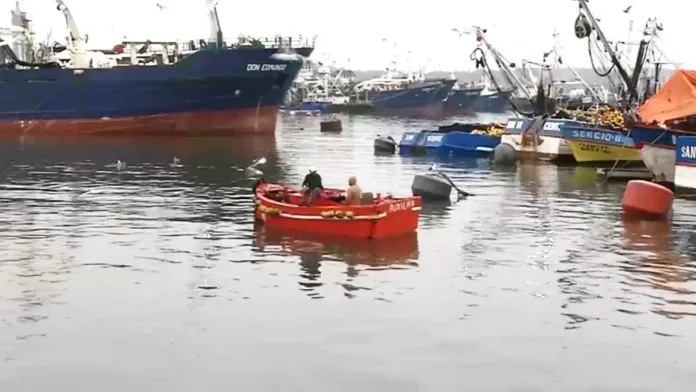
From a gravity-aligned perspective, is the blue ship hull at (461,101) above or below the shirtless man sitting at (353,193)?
above

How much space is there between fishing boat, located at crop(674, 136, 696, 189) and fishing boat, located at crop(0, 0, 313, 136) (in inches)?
1597

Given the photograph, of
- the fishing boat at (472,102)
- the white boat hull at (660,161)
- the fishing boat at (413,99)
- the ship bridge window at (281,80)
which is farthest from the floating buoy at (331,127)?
the fishing boat at (472,102)

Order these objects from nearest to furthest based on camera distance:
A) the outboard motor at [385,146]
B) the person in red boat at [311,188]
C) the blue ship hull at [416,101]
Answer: the person in red boat at [311,188] < the outboard motor at [385,146] < the blue ship hull at [416,101]

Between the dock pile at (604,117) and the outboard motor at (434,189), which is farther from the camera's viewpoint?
the dock pile at (604,117)

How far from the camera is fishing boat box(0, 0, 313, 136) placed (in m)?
70.6

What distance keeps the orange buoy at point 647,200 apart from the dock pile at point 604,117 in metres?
16.7

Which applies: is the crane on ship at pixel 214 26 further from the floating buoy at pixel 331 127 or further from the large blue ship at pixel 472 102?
the large blue ship at pixel 472 102

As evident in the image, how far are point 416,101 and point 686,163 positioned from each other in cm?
11028

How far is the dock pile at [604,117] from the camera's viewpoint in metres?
50.0

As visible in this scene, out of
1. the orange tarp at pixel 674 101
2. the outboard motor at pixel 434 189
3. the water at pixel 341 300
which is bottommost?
the water at pixel 341 300

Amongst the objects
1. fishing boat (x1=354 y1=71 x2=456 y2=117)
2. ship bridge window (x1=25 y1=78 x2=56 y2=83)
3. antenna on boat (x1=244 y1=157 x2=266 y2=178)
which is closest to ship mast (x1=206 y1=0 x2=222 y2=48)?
ship bridge window (x1=25 y1=78 x2=56 y2=83)

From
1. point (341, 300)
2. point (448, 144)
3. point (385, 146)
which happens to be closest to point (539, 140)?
point (448, 144)

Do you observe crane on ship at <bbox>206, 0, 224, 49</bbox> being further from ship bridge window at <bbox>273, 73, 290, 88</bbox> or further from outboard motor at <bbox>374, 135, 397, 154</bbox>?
outboard motor at <bbox>374, 135, 397, 154</bbox>

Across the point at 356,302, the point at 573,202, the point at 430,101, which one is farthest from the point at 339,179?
the point at 430,101
